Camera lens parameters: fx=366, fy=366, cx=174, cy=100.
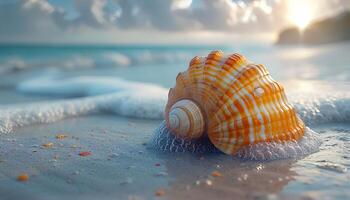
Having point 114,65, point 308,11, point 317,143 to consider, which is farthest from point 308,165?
point 114,65

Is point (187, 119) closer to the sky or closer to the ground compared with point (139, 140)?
closer to the sky

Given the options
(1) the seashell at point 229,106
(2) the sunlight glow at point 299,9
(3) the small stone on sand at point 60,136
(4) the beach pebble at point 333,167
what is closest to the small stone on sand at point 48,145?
(3) the small stone on sand at point 60,136

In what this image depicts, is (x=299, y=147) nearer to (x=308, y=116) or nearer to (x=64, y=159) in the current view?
(x=308, y=116)

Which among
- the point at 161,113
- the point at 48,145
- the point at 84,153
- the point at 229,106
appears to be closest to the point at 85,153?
the point at 84,153

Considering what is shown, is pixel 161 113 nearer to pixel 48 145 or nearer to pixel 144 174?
pixel 48 145

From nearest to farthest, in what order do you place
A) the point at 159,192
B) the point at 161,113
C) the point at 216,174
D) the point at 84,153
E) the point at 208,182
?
the point at 159,192
the point at 208,182
the point at 216,174
the point at 84,153
the point at 161,113

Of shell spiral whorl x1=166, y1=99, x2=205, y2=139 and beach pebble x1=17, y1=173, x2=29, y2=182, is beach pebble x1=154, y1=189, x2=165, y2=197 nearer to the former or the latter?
shell spiral whorl x1=166, y1=99, x2=205, y2=139

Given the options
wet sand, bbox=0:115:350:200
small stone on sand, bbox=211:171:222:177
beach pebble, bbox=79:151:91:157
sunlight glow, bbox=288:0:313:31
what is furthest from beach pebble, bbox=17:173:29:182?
sunlight glow, bbox=288:0:313:31

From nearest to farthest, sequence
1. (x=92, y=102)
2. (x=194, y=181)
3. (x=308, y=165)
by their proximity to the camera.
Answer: (x=194, y=181) < (x=308, y=165) < (x=92, y=102)

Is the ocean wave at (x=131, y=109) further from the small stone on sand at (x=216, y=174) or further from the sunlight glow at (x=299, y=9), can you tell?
the small stone on sand at (x=216, y=174)
